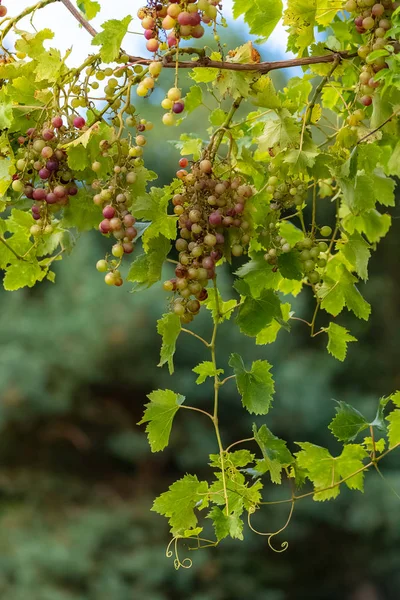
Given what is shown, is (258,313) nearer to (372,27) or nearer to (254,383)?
(254,383)

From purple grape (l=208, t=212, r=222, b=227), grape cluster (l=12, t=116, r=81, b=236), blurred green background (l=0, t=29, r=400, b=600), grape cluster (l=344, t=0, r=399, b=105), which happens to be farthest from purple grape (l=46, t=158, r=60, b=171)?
blurred green background (l=0, t=29, r=400, b=600)

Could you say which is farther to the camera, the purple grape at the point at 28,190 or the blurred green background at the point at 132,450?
the blurred green background at the point at 132,450

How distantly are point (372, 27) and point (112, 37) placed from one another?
0.56 ft

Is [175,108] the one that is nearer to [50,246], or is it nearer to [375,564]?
[50,246]

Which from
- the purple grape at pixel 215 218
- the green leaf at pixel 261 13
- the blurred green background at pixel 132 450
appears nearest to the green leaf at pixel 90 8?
the green leaf at pixel 261 13

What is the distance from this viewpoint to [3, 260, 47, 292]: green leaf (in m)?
0.65

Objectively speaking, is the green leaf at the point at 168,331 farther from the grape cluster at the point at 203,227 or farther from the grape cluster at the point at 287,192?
the grape cluster at the point at 287,192

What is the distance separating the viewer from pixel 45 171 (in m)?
0.54

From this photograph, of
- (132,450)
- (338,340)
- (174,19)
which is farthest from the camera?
(132,450)

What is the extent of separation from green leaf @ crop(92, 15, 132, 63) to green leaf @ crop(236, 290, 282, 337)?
0.20m

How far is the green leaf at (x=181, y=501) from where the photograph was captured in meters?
0.59

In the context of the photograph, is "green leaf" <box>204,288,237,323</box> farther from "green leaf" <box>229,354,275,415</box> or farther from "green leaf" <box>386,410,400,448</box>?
"green leaf" <box>386,410,400,448</box>

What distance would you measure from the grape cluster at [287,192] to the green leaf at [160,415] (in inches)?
6.2

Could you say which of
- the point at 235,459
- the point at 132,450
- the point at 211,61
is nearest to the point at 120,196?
the point at 211,61
